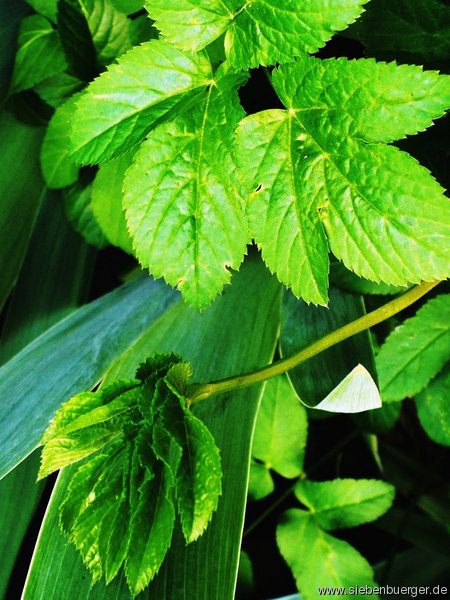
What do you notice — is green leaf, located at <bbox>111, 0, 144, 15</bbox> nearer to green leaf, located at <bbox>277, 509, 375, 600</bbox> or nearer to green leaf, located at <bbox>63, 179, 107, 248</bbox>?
green leaf, located at <bbox>63, 179, 107, 248</bbox>

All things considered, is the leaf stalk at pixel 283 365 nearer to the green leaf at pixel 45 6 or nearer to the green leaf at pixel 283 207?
the green leaf at pixel 283 207

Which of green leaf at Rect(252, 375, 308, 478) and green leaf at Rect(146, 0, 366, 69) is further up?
green leaf at Rect(146, 0, 366, 69)

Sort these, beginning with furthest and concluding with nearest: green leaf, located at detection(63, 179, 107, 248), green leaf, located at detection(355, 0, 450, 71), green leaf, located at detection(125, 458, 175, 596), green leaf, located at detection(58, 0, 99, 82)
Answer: green leaf, located at detection(63, 179, 107, 248) < green leaf, located at detection(58, 0, 99, 82) < green leaf, located at detection(355, 0, 450, 71) < green leaf, located at detection(125, 458, 175, 596)

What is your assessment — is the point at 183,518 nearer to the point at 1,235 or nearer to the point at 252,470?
the point at 252,470

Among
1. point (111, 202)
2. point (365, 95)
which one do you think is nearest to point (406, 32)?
point (365, 95)

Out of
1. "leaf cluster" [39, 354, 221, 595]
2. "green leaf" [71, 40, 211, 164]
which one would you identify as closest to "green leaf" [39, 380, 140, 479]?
"leaf cluster" [39, 354, 221, 595]
